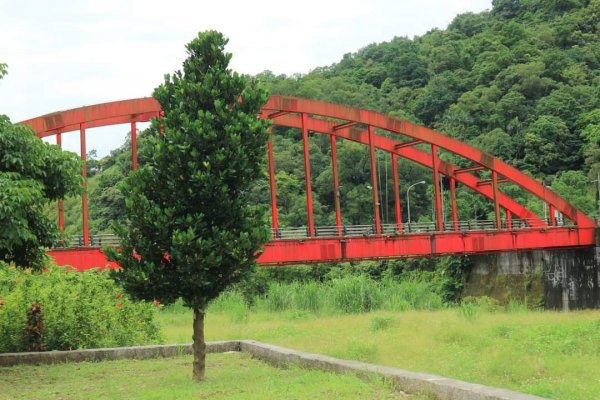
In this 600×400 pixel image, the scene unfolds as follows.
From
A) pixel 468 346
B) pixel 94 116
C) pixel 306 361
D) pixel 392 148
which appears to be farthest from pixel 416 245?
pixel 306 361

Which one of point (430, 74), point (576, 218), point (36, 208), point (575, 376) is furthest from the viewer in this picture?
point (430, 74)

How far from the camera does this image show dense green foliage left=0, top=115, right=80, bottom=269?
9.98 metres

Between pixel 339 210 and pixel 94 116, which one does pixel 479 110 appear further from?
pixel 94 116

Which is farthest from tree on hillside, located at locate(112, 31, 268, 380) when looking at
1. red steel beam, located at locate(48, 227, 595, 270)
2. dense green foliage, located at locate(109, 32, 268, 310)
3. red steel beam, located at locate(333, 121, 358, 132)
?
red steel beam, located at locate(333, 121, 358, 132)

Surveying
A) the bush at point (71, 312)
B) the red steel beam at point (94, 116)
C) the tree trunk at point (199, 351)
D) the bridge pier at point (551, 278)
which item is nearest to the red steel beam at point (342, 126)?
the red steel beam at point (94, 116)

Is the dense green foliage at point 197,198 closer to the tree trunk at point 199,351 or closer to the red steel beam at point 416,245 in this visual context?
the tree trunk at point 199,351

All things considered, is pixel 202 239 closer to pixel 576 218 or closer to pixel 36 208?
pixel 36 208

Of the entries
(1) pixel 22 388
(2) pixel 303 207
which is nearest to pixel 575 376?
(1) pixel 22 388

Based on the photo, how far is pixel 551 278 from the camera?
130ft

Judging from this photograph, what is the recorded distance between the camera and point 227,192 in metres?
10.6

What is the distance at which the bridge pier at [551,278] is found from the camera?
38.9m

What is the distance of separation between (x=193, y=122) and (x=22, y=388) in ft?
16.1

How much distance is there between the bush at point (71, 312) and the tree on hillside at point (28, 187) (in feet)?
8.86

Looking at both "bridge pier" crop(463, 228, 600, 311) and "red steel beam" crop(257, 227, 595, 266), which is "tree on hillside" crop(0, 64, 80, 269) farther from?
"bridge pier" crop(463, 228, 600, 311)
